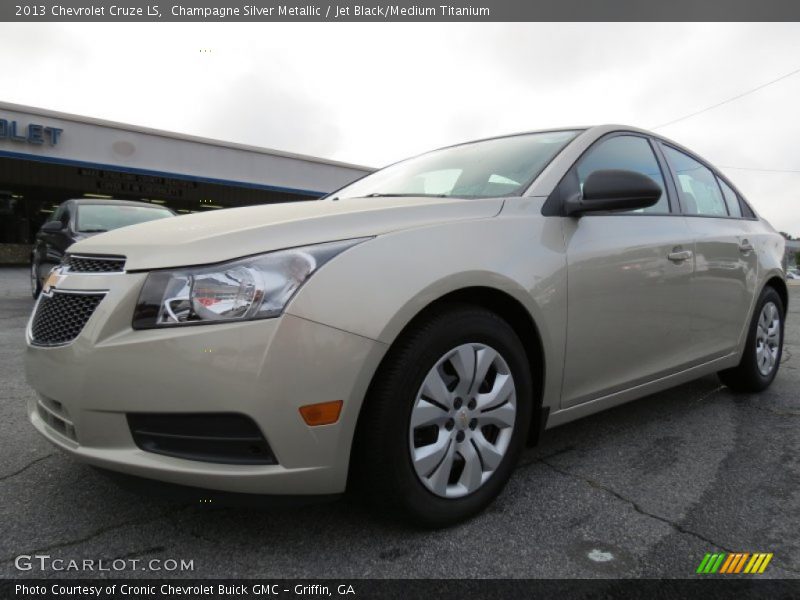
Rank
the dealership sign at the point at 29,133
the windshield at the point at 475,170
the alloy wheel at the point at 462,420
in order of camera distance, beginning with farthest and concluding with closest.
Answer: the dealership sign at the point at 29,133 < the windshield at the point at 475,170 < the alloy wheel at the point at 462,420

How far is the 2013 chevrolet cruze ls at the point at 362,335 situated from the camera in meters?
1.53

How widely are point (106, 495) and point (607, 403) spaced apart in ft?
6.64

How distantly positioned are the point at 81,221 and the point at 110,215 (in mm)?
340

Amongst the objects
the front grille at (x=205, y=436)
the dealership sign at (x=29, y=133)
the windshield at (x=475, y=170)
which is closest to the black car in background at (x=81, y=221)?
the windshield at (x=475, y=170)

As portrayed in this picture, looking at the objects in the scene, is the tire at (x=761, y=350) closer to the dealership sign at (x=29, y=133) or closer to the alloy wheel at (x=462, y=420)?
the alloy wheel at (x=462, y=420)

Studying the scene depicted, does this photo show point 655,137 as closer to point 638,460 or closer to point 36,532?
point 638,460

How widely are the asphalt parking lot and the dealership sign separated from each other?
1812 cm

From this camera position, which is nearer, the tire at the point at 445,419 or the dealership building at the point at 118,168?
the tire at the point at 445,419

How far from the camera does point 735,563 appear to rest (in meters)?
1.70

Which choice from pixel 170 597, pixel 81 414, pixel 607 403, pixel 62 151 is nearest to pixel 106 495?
pixel 81 414

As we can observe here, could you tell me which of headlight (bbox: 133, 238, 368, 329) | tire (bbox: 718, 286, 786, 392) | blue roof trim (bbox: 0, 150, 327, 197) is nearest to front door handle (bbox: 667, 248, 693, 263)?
tire (bbox: 718, 286, 786, 392)

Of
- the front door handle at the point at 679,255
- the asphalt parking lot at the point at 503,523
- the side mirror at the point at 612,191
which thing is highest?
the side mirror at the point at 612,191

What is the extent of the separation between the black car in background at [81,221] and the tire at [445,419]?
5.93m

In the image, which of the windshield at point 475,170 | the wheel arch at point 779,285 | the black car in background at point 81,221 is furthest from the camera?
the black car in background at point 81,221
